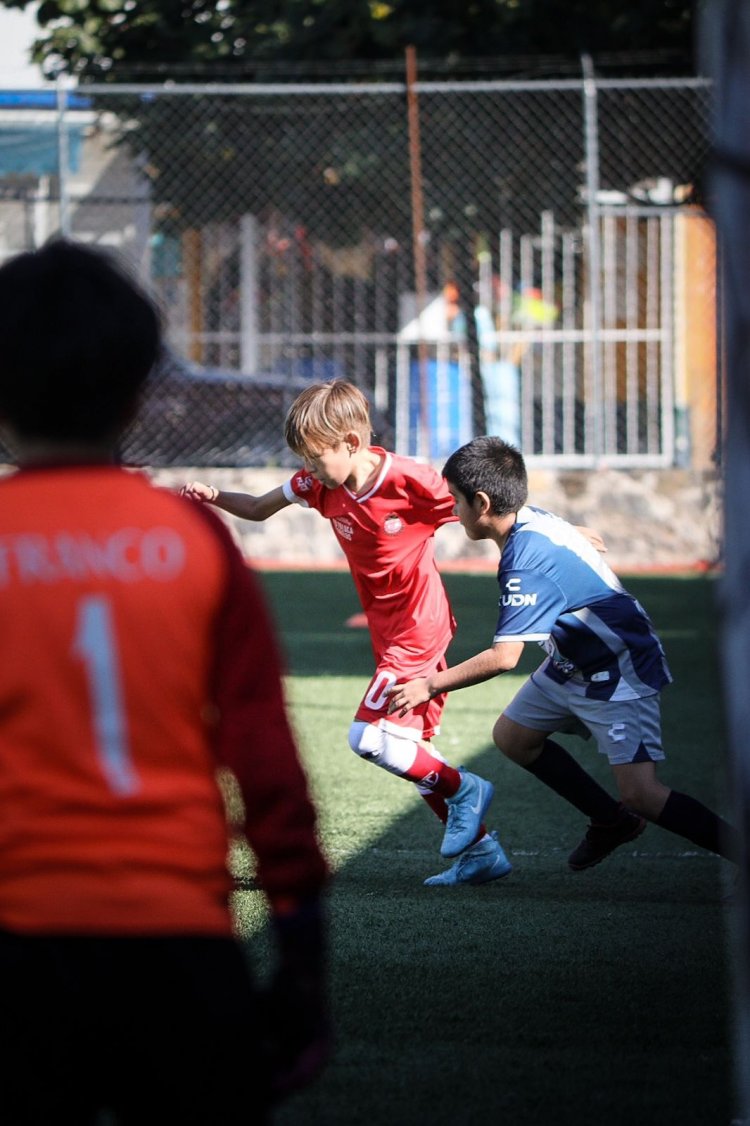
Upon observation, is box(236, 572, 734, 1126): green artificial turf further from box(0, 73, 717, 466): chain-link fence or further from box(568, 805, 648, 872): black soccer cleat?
box(0, 73, 717, 466): chain-link fence

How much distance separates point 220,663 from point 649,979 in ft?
7.50

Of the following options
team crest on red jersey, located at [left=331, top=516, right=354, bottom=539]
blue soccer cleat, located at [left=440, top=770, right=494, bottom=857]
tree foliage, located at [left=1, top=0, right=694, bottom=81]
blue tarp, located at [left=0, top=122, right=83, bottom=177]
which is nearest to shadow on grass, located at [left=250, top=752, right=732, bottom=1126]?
blue soccer cleat, located at [left=440, top=770, right=494, bottom=857]

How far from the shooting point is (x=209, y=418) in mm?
13430

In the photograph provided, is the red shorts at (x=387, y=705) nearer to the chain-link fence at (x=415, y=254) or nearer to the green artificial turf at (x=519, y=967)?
the green artificial turf at (x=519, y=967)

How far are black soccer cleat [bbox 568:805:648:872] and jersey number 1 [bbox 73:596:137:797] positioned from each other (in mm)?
3157

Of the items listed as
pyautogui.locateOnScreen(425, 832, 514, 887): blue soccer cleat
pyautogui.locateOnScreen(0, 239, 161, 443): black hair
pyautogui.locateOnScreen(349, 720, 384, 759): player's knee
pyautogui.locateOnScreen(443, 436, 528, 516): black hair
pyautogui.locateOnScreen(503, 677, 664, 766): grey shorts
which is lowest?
pyautogui.locateOnScreen(425, 832, 514, 887): blue soccer cleat

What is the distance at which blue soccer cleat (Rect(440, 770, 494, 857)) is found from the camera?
4.67 meters

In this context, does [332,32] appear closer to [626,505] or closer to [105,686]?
[626,505]

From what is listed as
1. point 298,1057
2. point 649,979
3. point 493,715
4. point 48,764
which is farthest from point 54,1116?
point 493,715

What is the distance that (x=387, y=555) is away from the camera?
506cm

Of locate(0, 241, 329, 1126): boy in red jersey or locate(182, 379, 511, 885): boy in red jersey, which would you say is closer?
locate(0, 241, 329, 1126): boy in red jersey

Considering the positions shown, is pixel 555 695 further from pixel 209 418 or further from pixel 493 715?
pixel 209 418

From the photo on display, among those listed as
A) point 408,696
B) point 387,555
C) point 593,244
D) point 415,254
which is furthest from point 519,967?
point 415,254

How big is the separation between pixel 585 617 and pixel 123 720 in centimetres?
277
